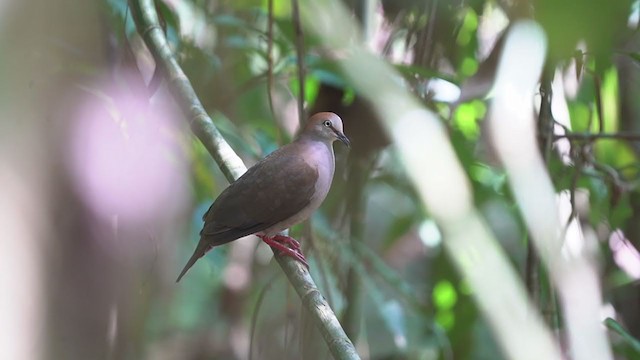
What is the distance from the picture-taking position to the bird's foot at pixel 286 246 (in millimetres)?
1826

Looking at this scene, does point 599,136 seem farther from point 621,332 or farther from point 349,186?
point 349,186

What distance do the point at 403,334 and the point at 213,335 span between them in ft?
5.20

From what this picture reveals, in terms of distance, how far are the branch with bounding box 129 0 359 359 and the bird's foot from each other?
0.02 meters

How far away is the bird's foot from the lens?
71.9 inches

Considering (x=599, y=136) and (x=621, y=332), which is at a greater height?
(x=599, y=136)

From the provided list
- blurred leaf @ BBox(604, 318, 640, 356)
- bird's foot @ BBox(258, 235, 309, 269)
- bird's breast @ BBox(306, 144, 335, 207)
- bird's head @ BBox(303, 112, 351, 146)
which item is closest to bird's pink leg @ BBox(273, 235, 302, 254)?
bird's foot @ BBox(258, 235, 309, 269)

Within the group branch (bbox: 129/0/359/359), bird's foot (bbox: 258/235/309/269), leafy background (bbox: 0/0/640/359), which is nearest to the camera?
leafy background (bbox: 0/0/640/359)

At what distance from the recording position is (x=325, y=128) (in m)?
2.09

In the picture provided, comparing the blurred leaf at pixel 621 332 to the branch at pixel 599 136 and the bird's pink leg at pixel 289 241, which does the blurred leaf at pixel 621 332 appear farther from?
the bird's pink leg at pixel 289 241

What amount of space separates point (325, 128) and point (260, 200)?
32cm

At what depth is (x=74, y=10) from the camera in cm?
89

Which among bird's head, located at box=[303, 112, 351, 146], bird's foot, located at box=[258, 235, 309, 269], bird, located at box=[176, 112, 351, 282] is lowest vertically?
bird's foot, located at box=[258, 235, 309, 269]

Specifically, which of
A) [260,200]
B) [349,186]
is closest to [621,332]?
[260,200]

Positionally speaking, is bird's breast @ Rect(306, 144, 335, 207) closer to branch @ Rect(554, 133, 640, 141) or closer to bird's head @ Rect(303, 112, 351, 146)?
bird's head @ Rect(303, 112, 351, 146)
